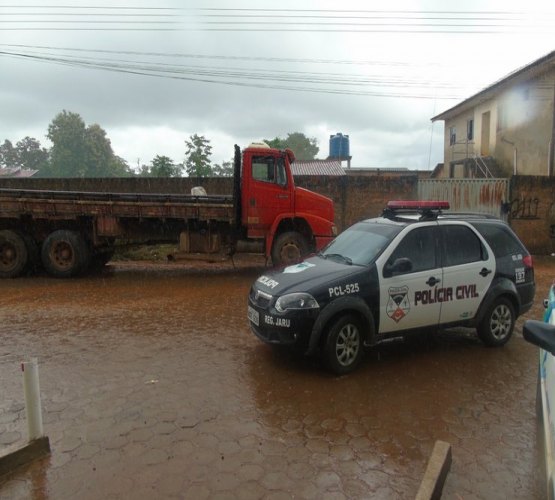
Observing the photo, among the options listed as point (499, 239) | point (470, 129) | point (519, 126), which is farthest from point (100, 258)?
point (470, 129)

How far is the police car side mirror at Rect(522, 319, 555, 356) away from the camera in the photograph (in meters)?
2.05

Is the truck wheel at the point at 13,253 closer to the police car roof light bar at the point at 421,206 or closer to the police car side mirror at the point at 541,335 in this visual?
the police car roof light bar at the point at 421,206

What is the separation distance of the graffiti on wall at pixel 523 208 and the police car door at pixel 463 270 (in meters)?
10.5

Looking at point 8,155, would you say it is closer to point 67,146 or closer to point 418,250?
point 67,146

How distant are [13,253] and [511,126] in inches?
845

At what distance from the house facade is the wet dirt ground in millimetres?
16646

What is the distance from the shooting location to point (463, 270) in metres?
5.09

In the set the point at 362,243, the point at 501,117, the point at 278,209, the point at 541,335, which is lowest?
the point at 541,335

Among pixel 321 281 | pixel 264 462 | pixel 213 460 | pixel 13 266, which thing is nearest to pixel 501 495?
pixel 264 462

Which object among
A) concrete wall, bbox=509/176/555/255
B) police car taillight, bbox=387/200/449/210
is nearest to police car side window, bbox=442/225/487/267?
police car taillight, bbox=387/200/449/210

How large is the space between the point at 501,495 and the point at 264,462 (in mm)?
1566

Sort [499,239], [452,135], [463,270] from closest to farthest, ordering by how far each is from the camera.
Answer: [463,270]
[499,239]
[452,135]

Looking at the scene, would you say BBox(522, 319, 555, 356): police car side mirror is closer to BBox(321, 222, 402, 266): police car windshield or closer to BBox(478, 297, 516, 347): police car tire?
BBox(321, 222, 402, 266): police car windshield

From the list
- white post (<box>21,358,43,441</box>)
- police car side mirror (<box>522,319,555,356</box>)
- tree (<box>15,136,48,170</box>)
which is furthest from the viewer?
tree (<box>15,136,48,170</box>)
